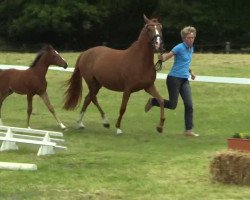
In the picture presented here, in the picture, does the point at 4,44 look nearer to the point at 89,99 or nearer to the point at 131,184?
the point at 89,99

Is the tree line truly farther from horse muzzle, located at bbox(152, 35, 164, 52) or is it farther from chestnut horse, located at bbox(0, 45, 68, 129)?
horse muzzle, located at bbox(152, 35, 164, 52)

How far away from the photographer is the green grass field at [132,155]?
25.5 feet

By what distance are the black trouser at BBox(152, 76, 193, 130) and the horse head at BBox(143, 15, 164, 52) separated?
0.65m

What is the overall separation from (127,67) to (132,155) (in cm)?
303

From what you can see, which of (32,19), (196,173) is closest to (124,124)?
(196,173)

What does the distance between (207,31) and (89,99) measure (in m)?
40.6

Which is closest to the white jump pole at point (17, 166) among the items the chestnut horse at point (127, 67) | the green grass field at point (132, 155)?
the green grass field at point (132, 155)

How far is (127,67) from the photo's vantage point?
42.7ft

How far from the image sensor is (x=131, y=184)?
8.16 m

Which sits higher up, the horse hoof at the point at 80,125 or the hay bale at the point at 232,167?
the hay bale at the point at 232,167

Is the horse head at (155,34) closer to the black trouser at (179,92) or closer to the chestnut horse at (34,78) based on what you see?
the black trouser at (179,92)

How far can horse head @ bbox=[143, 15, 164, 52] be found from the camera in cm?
1229

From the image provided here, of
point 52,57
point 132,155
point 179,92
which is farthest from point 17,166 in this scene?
point 52,57

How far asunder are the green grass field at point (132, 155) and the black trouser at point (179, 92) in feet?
1.55
